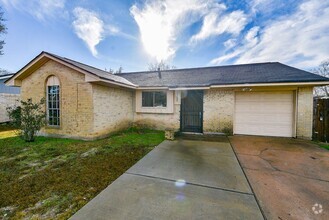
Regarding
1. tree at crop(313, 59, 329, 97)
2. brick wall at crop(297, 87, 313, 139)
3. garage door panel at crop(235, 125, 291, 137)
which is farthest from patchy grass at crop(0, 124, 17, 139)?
tree at crop(313, 59, 329, 97)

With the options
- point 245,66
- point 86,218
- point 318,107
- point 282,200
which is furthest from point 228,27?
point 86,218

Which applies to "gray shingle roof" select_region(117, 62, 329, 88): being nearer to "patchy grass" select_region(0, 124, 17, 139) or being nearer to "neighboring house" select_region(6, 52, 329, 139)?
"neighboring house" select_region(6, 52, 329, 139)

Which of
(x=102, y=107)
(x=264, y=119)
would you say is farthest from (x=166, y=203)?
(x=264, y=119)

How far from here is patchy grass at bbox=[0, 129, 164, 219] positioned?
245 centimetres

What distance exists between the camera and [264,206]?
2.45 m

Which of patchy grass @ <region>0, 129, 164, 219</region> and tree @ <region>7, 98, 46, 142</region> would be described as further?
tree @ <region>7, 98, 46, 142</region>

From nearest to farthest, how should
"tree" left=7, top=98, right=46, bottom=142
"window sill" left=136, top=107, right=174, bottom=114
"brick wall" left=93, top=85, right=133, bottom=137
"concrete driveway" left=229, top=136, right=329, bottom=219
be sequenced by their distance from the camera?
"concrete driveway" left=229, top=136, right=329, bottom=219 < "tree" left=7, top=98, right=46, bottom=142 < "brick wall" left=93, top=85, right=133, bottom=137 < "window sill" left=136, top=107, right=174, bottom=114

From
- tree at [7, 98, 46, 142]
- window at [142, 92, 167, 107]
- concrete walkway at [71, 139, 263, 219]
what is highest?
window at [142, 92, 167, 107]

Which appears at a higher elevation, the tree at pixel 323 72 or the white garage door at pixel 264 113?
the tree at pixel 323 72

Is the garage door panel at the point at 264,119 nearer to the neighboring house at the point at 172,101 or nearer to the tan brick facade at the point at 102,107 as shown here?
the neighboring house at the point at 172,101

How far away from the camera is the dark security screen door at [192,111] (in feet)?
29.4

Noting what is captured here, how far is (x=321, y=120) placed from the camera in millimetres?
7043

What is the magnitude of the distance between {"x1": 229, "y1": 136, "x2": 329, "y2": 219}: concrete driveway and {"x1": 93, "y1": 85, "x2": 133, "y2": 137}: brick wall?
6.27 metres

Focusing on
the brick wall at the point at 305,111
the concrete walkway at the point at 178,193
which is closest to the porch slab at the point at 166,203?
the concrete walkway at the point at 178,193
